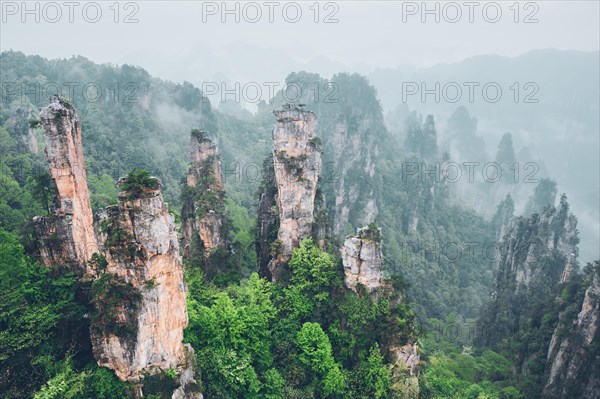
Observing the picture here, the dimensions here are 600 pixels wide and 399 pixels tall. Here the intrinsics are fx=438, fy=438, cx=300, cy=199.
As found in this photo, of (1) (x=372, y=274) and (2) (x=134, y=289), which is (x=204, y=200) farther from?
(2) (x=134, y=289)

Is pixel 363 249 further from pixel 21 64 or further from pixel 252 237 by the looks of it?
pixel 21 64

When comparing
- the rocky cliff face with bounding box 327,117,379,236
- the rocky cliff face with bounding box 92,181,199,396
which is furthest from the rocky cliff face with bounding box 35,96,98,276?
the rocky cliff face with bounding box 327,117,379,236

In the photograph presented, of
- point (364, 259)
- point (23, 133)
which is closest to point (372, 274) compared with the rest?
point (364, 259)

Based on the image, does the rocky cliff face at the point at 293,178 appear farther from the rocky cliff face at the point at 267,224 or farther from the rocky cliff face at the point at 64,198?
the rocky cliff face at the point at 64,198

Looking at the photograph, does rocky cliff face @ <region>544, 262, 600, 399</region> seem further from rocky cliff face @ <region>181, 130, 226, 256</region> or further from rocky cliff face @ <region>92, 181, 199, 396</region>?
rocky cliff face @ <region>92, 181, 199, 396</region>

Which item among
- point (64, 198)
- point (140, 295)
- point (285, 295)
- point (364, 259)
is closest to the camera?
point (140, 295)

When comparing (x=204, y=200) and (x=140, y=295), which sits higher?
(x=204, y=200)
